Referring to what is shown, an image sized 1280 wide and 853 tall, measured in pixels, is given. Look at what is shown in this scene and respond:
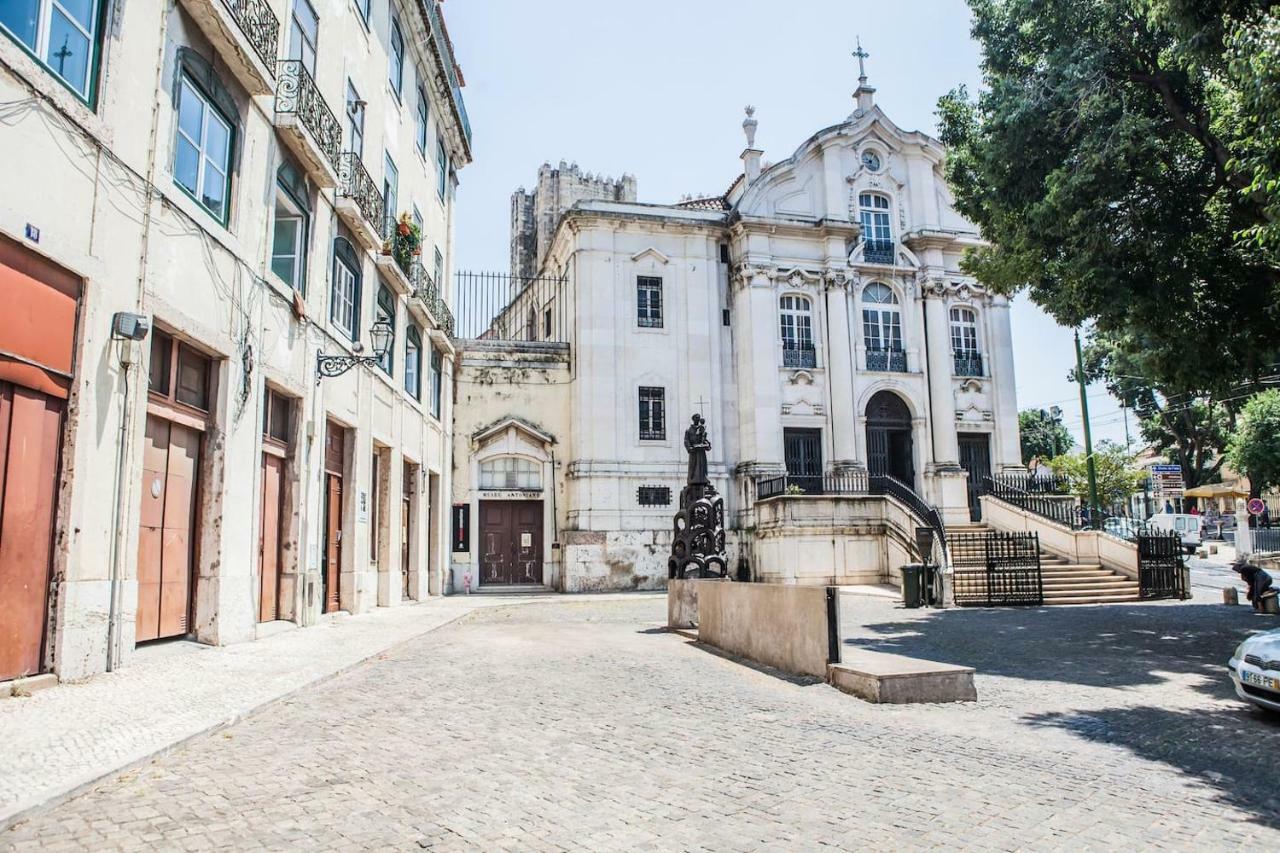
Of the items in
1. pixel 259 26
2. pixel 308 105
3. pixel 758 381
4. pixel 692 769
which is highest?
pixel 259 26

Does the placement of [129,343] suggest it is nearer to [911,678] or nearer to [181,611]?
[181,611]

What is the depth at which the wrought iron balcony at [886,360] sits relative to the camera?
29.7 meters

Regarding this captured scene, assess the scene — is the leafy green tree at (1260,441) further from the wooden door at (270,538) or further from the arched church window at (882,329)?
the wooden door at (270,538)

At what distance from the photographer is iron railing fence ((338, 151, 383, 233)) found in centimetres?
1538

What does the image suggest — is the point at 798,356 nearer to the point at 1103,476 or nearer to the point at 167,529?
the point at 1103,476

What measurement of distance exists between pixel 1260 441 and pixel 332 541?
1608 inches

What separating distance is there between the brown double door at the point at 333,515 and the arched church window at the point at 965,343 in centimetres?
2258

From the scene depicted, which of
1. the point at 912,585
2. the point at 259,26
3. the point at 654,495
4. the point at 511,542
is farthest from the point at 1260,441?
the point at 259,26

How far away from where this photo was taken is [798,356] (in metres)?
29.3

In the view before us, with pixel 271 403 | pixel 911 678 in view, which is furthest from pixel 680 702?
pixel 271 403

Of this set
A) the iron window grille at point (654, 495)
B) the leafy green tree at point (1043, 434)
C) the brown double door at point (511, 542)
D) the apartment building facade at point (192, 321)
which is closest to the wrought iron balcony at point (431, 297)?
the apartment building facade at point (192, 321)

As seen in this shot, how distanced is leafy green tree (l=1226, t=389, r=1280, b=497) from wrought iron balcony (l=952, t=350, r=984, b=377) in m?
17.3

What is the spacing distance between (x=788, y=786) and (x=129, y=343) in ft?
25.1

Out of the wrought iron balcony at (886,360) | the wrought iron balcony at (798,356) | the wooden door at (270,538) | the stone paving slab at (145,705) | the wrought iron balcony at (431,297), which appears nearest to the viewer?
the stone paving slab at (145,705)
